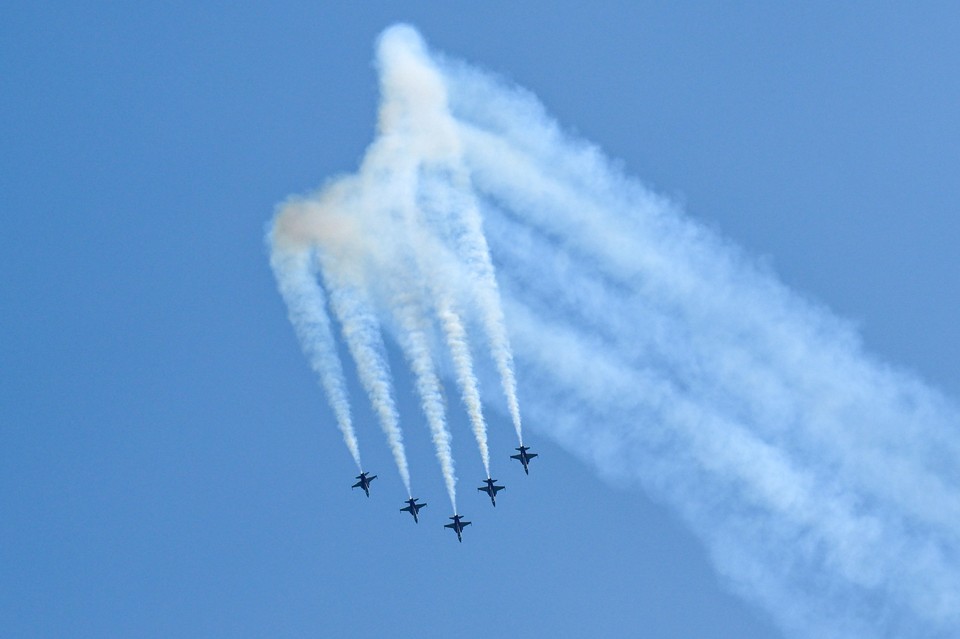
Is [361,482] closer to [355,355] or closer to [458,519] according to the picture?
[458,519]

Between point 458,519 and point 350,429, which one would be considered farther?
point 458,519

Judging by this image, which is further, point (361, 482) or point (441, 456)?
point (361, 482)

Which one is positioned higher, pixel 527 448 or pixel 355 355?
pixel 527 448

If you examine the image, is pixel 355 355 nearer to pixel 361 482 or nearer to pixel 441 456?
pixel 441 456

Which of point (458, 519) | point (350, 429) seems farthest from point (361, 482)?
point (350, 429)

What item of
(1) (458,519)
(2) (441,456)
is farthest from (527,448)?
(2) (441,456)

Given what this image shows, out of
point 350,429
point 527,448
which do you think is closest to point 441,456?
point 350,429

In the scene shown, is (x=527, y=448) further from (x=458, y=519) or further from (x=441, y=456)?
(x=441, y=456)
